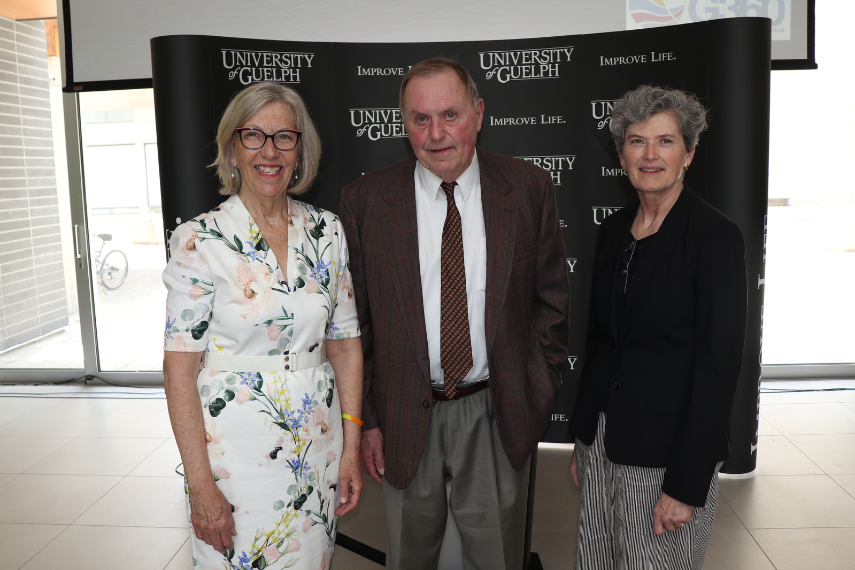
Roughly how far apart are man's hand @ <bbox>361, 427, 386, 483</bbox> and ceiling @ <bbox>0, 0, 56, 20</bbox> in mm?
5481

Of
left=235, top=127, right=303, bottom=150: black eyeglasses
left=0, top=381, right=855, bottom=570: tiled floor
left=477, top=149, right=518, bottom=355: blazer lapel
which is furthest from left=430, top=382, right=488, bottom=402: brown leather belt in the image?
left=0, top=381, right=855, bottom=570: tiled floor

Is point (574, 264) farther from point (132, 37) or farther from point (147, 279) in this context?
point (147, 279)

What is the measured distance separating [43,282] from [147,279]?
1.04 m

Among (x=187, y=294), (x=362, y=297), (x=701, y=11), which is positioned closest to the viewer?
(x=187, y=294)

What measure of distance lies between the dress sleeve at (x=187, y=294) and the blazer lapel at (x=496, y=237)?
2.52 ft

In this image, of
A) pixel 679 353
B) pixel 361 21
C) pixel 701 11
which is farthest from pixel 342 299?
pixel 701 11

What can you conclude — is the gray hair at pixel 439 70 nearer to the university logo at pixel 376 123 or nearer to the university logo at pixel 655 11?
the university logo at pixel 376 123

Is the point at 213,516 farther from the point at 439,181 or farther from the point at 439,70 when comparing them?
the point at 439,70

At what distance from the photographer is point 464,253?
6.31 ft

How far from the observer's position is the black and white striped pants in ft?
5.85

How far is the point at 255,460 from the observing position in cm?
163

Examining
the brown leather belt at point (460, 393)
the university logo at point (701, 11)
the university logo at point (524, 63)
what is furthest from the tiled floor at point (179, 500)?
the university logo at point (701, 11)

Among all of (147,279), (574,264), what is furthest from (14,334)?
(574,264)

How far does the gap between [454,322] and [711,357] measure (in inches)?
27.3
